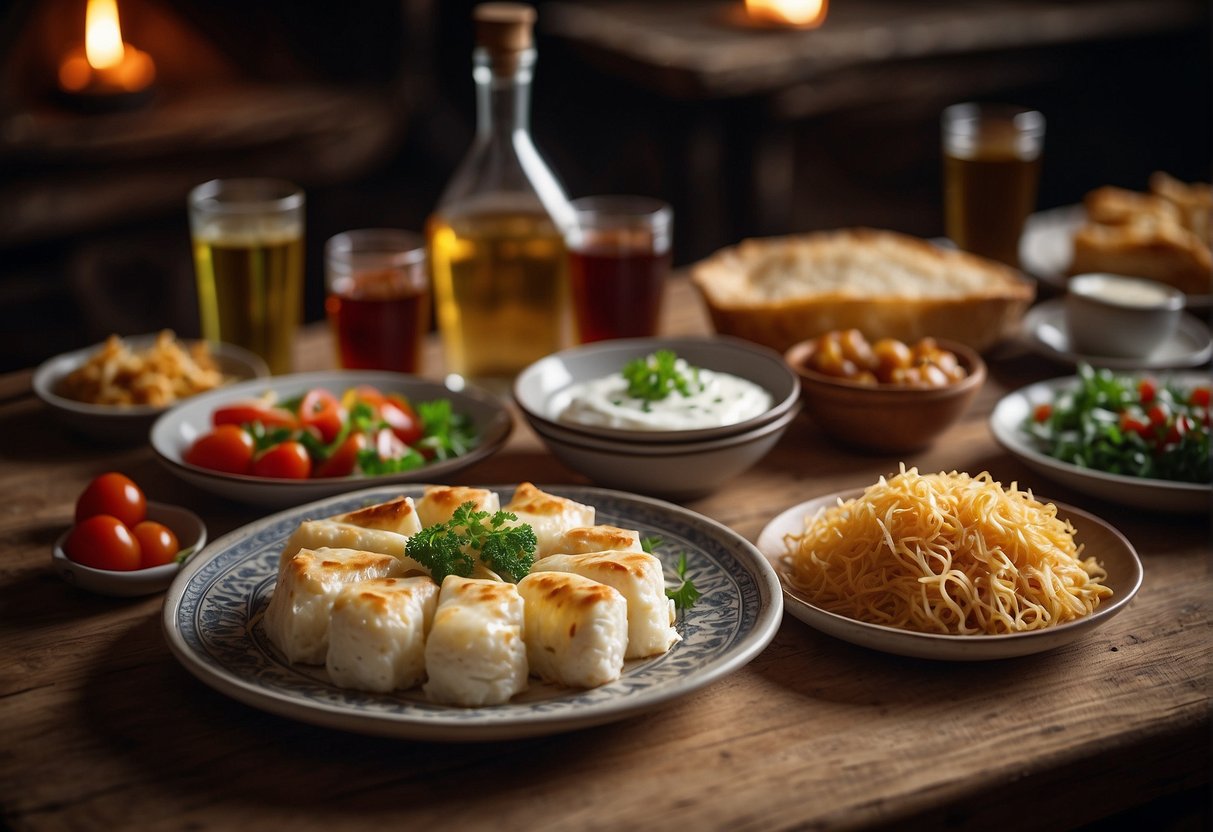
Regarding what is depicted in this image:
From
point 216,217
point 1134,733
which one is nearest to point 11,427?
point 216,217

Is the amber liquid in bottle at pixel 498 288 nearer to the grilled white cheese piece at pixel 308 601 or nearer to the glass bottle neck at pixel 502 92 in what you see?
the glass bottle neck at pixel 502 92

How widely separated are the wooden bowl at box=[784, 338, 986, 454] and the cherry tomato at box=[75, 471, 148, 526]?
3.84ft

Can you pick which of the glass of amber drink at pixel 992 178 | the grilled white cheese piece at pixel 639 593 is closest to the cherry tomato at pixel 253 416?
the grilled white cheese piece at pixel 639 593

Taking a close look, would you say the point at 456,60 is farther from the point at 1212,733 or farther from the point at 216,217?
the point at 1212,733

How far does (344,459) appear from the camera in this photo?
6.77 ft

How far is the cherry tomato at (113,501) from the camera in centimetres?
189

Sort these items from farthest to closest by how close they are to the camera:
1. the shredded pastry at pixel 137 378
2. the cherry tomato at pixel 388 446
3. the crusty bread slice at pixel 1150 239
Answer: the crusty bread slice at pixel 1150 239 → the shredded pastry at pixel 137 378 → the cherry tomato at pixel 388 446

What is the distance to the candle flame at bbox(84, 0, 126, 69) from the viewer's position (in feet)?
14.6

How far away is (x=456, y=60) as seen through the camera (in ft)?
18.0

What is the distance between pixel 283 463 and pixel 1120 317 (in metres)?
1.75

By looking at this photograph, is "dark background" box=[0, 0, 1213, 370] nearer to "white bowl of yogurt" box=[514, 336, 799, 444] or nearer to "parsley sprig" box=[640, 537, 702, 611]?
"white bowl of yogurt" box=[514, 336, 799, 444]

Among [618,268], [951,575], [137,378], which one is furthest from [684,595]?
[137,378]

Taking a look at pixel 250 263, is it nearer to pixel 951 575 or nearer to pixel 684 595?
pixel 684 595

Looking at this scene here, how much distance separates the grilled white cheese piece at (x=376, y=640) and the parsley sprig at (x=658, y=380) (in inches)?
29.3
